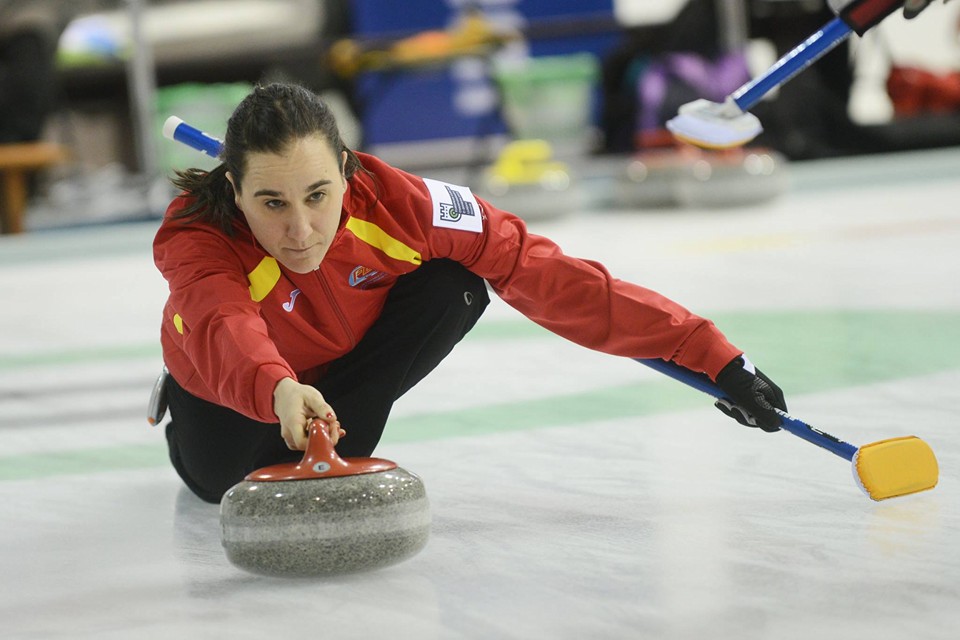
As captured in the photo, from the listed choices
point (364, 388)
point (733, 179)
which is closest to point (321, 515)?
point (364, 388)

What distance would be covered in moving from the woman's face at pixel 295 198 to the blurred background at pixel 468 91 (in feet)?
14.5

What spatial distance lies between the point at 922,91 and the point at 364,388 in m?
6.20

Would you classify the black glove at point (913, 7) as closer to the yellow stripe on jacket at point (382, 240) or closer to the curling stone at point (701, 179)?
the yellow stripe on jacket at point (382, 240)

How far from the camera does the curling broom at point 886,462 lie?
1657 mm

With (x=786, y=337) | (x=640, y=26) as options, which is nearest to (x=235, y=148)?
(x=786, y=337)

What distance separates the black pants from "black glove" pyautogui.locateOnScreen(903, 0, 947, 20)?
2.53ft

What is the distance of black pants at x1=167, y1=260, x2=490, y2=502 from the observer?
182 cm

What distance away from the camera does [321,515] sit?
4.52 feet

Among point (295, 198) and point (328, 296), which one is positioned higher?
point (295, 198)

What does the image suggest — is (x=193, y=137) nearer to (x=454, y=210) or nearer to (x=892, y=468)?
(x=454, y=210)

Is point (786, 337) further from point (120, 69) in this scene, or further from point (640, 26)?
point (120, 69)

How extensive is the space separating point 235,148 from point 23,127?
5.50 m

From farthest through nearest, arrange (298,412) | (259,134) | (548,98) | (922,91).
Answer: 1. (922,91)
2. (548,98)
3. (259,134)
4. (298,412)

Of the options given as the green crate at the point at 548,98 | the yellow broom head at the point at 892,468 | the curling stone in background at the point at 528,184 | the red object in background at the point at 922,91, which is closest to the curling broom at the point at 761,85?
the yellow broom head at the point at 892,468
